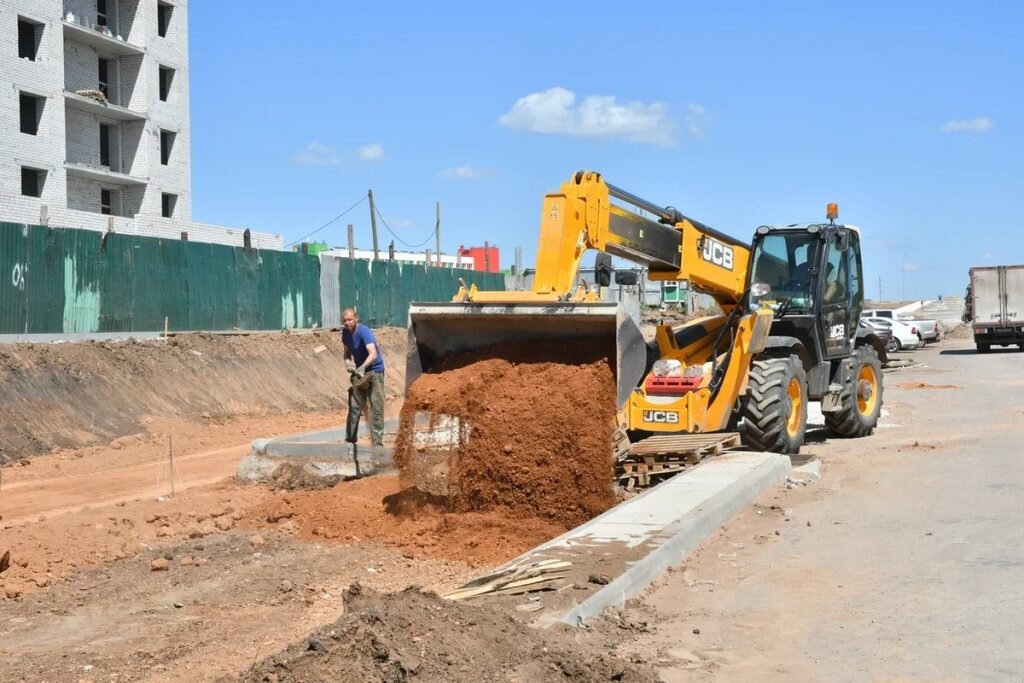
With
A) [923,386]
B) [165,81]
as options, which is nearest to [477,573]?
[923,386]

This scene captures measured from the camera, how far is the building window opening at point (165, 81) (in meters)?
49.6

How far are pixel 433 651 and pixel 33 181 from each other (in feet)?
139

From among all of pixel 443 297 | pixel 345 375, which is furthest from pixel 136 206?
pixel 345 375

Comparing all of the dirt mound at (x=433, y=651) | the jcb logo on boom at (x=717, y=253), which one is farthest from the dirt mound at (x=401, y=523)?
the jcb logo on boom at (x=717, y=253)

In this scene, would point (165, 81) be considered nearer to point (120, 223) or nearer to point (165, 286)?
point (120, 223)

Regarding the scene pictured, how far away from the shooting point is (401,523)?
1038 cm

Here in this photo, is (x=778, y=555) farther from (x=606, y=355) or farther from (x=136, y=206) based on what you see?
(x=136, y=206)

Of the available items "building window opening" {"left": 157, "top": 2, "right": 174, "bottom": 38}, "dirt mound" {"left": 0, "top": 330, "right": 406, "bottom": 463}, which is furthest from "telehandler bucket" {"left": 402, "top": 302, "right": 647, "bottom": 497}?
"building window opening" {"left": 157, "top": 2, "right": 174, "bottom": 38}

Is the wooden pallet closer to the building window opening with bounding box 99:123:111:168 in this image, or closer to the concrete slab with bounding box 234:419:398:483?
the concrete slab with bounding box 234:419:398:483

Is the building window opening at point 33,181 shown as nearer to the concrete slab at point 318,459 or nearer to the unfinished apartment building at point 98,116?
the unfinished apartment building at point 98,116

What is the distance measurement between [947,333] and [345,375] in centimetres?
4613

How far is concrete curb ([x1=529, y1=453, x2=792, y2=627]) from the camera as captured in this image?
6.78m

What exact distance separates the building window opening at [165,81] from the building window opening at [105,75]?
256 centimetres

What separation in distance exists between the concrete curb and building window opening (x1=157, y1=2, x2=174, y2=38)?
147 feet
